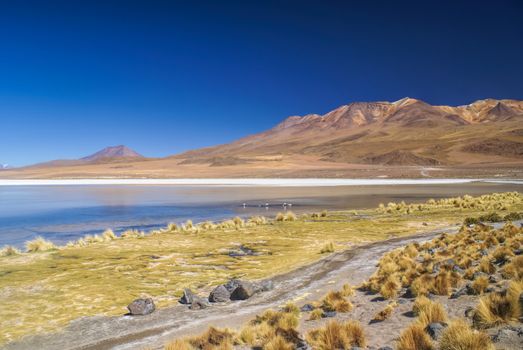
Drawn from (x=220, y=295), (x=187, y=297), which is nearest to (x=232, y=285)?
(x=220, y=295)

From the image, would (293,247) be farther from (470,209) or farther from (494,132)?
(494,132)

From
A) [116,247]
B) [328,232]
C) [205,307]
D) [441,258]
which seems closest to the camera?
[205,307]

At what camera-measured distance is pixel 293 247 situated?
16.6m

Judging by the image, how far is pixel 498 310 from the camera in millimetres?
6238

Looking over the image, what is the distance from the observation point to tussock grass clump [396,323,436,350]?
5559 mm

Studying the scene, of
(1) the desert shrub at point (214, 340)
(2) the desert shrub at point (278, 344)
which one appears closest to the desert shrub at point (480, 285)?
(2) the desert shrub at point (278, 344)

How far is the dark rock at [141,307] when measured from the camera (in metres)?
9.00

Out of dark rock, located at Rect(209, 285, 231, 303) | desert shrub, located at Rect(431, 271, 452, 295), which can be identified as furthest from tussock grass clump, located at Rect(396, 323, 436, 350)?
dark rock, located at Rect(209, 285, 231, 303)

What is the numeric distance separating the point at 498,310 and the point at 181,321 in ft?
17.4

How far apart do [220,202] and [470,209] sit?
18.1 meters

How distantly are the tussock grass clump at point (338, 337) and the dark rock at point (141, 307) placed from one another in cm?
383

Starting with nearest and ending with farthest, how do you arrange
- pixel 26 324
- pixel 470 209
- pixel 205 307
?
pixel 26 324
pixel 205 307
pixel 470 209

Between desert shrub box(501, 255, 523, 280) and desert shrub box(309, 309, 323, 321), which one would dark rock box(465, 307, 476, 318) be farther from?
desert shrub box(309, 309, 323, 321)

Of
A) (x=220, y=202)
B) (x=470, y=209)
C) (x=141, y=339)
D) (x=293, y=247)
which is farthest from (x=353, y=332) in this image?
(x=220, y=202)
